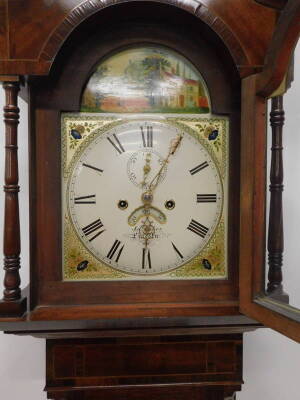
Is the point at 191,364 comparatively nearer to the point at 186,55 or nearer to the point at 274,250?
the point at 274,250

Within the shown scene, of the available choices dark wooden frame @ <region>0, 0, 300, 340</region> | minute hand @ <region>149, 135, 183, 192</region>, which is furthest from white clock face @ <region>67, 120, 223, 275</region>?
dark wooden frame @ <region>0, 0, 300, 340</region>

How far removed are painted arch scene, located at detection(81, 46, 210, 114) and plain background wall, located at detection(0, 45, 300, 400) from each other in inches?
12.4

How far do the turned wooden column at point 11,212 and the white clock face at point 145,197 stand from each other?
4.4 inches

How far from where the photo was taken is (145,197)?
0.82m

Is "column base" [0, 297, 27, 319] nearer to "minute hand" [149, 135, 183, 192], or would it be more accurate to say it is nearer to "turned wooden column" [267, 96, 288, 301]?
"minute hand" [149, 135, 183, 192]

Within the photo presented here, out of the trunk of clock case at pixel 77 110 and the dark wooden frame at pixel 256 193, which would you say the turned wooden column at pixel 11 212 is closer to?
the trunk of clock case at pixel 77 110

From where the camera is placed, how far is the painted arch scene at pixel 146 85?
82cm

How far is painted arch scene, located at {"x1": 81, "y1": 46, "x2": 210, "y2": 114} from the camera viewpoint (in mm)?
819

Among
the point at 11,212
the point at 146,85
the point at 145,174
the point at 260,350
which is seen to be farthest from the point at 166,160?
the point at 260,350

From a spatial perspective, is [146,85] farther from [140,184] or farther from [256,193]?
[256,193]

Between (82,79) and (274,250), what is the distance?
0.52 meters

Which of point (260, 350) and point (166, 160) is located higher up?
point (166, 160)

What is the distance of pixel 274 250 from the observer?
829 mm

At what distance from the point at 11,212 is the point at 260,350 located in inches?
30.6
